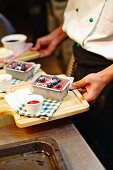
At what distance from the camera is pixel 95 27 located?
141cm

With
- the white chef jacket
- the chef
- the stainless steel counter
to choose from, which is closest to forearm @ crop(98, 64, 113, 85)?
the chef

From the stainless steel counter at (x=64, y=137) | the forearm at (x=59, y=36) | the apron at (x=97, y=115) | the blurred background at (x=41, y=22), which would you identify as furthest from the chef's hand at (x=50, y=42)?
the stainless steel counter at (x=64, y=137)

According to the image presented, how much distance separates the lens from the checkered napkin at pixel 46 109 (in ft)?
3.71

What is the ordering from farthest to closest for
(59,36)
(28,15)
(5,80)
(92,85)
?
1. (28,15)
2. (59,36)
3. (5,80)
4. (92,85)

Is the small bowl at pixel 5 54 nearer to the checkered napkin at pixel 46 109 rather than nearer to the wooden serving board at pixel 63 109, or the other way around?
the wooden serving board at pixel 63 109

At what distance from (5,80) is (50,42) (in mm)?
548

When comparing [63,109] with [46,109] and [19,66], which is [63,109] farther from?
[19,66]

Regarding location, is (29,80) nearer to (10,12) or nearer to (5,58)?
(5,58)

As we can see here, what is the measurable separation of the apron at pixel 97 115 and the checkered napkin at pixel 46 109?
0.31m

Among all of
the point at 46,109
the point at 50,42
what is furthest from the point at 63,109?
the point at 50,42

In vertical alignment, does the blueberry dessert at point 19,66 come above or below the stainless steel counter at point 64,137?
above

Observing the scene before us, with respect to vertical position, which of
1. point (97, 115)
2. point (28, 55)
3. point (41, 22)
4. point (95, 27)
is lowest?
point (41, 22)

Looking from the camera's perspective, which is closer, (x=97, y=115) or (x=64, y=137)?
(x=64, y=137)

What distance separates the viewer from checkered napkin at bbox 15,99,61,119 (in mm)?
1132
